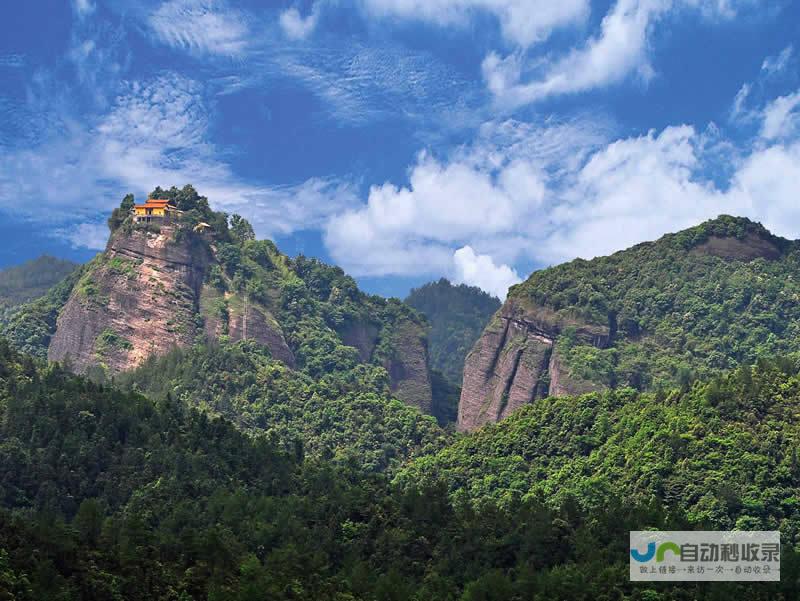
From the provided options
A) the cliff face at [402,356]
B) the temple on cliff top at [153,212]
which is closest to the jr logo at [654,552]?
the cliff face at [402,356]

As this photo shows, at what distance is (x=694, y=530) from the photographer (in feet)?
270

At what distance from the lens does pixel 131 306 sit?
152 metres

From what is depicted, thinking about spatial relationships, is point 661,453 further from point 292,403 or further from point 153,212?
point 153,212

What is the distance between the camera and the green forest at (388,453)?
76.1 m

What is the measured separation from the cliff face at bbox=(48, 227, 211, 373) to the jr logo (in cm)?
8248

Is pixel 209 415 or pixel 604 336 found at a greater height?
pixel 604 336

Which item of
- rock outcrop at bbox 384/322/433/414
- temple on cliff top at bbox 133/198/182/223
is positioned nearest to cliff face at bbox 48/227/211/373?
temple on cliff top at bbox 133/198/182/223

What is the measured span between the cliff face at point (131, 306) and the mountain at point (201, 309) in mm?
107

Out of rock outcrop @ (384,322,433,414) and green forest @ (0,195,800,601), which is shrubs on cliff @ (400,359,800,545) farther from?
rock outcrop @ (384,322,433,414)

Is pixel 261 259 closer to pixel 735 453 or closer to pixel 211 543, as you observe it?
pixel 735 453

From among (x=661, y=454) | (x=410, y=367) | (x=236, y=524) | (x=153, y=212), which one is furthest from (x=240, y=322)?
(x=236, y=524)

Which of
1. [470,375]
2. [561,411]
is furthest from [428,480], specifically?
[470,375]

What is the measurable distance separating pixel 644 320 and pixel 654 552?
7365 cm

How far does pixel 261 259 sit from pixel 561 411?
6201 centimetres
